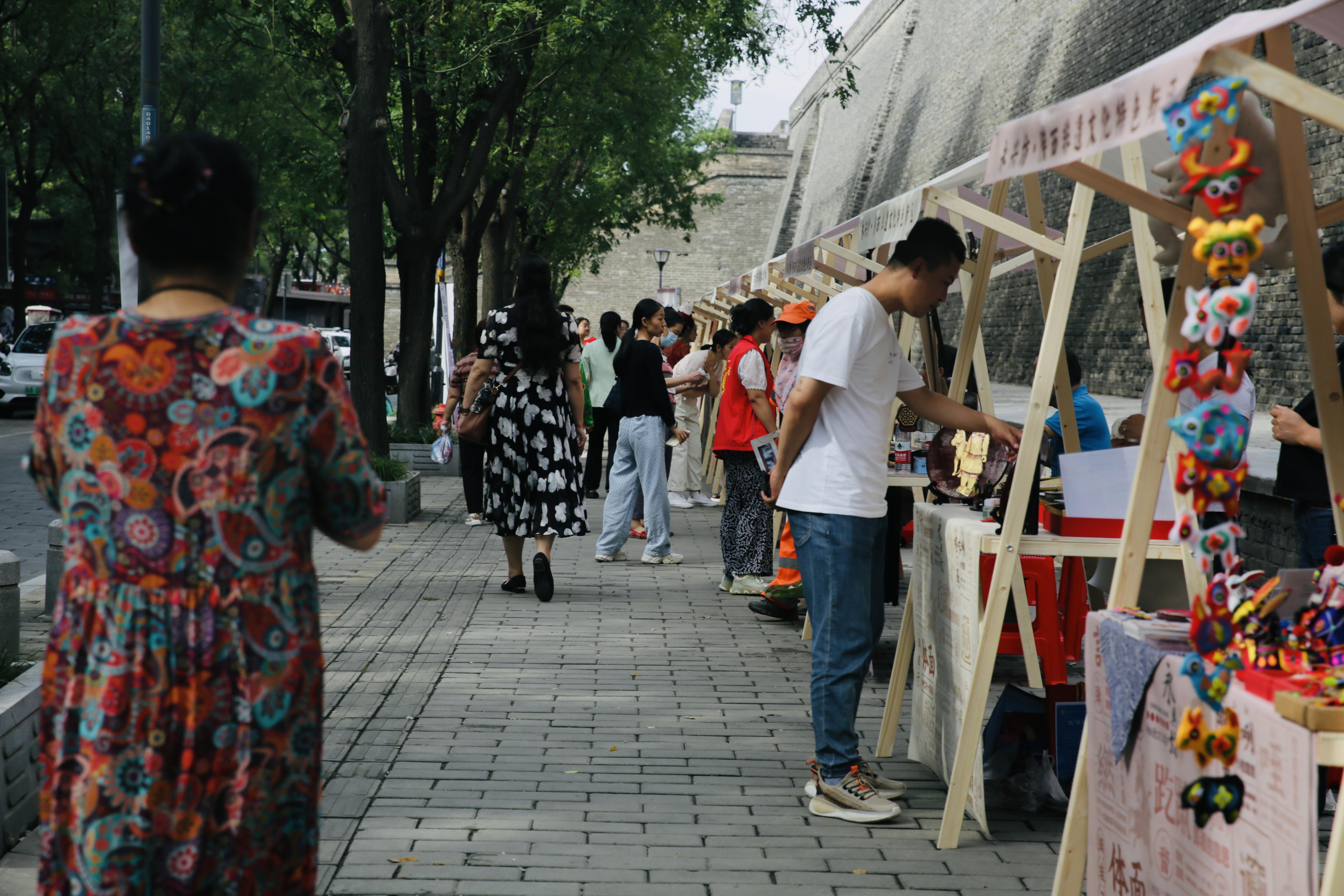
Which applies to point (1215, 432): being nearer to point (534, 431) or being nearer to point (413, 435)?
point (534, 431)

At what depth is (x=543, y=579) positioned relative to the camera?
8617mm

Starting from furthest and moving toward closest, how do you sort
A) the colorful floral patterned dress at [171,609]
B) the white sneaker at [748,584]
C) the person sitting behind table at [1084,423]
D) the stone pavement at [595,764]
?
the white sneaker at [748,584] < the person sitting behind table at [1084,423] < the stone pavement at [595,764] < the colorful floral patterned dress at [171,609]

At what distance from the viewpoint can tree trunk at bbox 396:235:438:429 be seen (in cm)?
1495

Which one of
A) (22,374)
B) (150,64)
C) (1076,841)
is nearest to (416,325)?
(150,64)

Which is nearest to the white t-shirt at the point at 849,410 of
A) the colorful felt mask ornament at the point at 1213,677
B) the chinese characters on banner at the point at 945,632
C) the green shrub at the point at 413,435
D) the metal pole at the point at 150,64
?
the chinese characters on banner at the point at 945,632

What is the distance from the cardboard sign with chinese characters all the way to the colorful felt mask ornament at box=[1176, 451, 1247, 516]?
0.41 m

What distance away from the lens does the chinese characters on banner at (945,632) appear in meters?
4.48

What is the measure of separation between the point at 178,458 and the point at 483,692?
4.16 m

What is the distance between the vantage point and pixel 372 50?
1196 centimetres

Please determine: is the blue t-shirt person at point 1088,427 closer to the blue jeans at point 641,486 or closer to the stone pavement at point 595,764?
the stone pavement at point 595,764

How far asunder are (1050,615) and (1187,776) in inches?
154

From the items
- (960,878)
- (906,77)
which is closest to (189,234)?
(960,878)

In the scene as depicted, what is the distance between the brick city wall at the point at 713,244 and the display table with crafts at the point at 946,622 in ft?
215

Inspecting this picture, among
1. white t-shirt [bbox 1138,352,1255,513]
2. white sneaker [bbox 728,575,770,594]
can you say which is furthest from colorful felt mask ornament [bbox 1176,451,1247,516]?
white sneaker [bbox 728,575,770,594]
